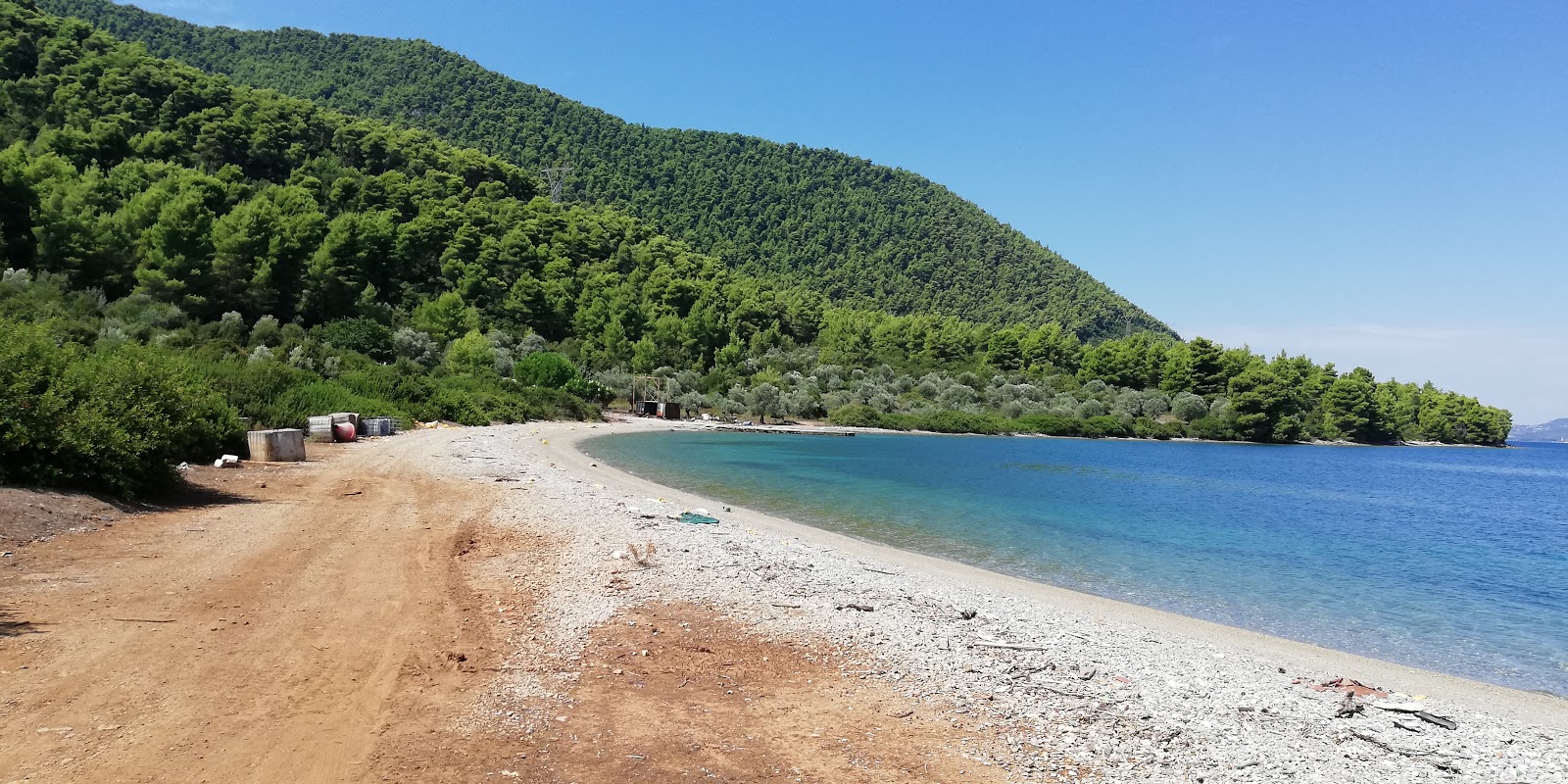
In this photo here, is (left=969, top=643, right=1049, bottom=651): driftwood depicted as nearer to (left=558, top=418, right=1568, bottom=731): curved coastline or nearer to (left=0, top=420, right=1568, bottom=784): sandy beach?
(left=0, top=420, right=1568, bottom=784): sandy beach

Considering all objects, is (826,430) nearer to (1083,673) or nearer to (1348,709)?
(1083,673)

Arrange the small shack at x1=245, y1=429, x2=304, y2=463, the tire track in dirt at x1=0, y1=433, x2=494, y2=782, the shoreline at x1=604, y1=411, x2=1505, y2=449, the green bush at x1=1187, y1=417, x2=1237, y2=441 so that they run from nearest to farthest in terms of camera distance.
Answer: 1. the tire track in dirt at x1=0, y1=433, x2=494, y2=782
2. the small shack at x1=245, y1=429, x2=304, y2=463
3. the shoreline at x1=604, y1=411, x2=1505, y2=449
4. the green bush at x1=1187, y1=417, x2=1237, y2=441

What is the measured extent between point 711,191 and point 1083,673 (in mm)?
134605

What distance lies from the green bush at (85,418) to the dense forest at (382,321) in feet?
0.11

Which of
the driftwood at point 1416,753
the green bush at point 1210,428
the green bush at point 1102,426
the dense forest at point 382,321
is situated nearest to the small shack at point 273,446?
the dense forest at point 382,321

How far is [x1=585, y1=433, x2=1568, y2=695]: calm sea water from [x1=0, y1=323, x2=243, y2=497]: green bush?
432 inches

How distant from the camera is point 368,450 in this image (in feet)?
67.9

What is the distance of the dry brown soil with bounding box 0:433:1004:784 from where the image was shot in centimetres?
412

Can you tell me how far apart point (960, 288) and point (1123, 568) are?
116 meters

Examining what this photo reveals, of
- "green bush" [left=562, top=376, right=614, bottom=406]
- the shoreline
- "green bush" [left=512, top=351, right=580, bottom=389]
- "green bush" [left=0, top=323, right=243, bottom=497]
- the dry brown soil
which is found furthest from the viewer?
the shoreline

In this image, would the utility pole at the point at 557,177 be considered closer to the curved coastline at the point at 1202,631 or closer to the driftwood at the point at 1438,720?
the curved coastline at the point at 1202,631

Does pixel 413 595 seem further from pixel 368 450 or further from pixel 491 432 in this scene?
pixel 491 432

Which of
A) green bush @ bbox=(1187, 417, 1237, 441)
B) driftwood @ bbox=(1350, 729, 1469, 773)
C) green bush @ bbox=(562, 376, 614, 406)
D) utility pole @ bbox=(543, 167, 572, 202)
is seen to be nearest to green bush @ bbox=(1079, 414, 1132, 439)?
green bush @ bbox=(1187, 417, 1237, 441)

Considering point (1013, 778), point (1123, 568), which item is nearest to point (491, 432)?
point (1123, 568)
